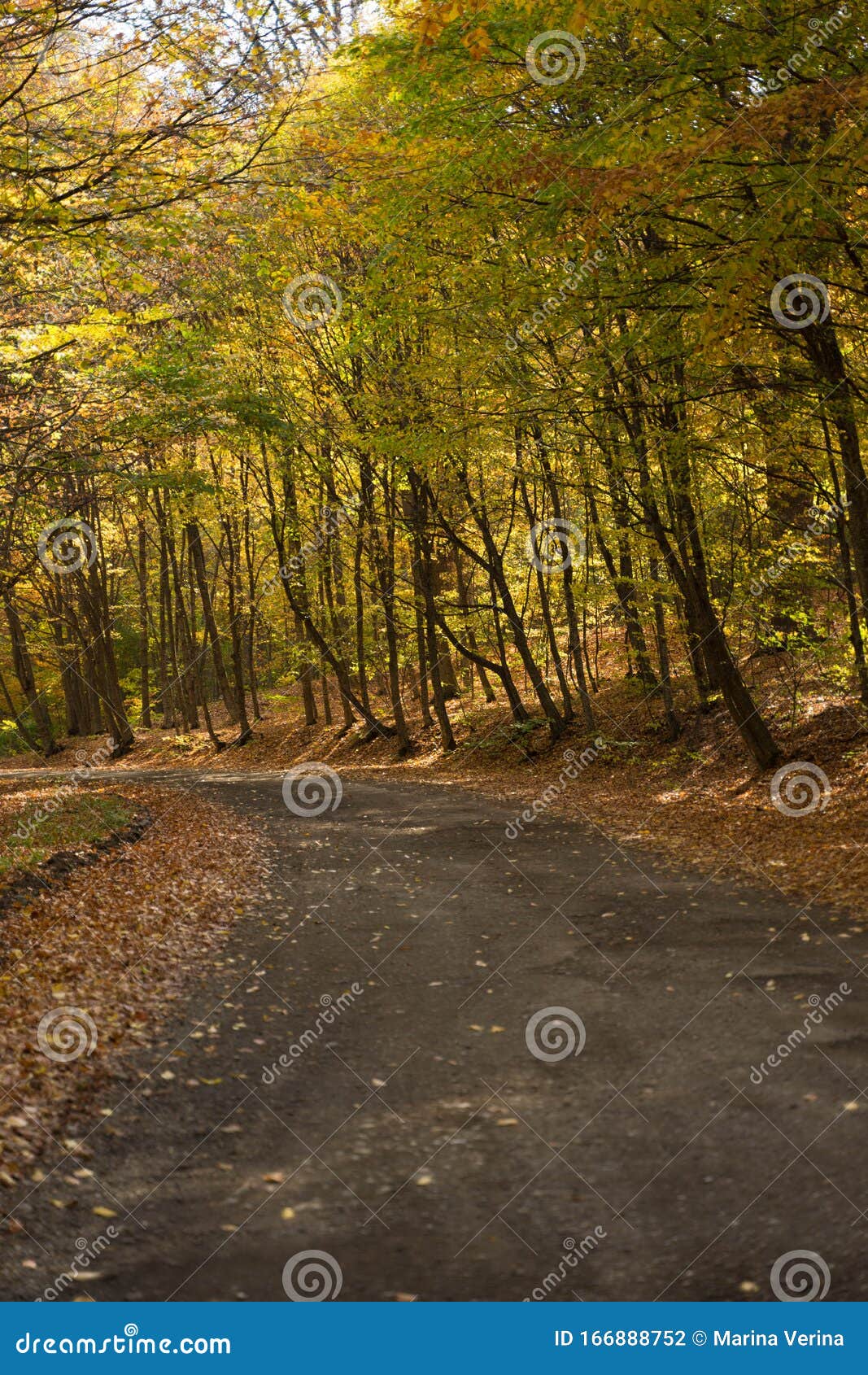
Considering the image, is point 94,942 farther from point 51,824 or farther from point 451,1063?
point 51,824

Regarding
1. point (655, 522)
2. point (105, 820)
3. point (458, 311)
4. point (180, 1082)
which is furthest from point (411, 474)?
point (180, 1082)

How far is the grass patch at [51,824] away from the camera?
462 inches

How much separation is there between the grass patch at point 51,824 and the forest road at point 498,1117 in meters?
3.42

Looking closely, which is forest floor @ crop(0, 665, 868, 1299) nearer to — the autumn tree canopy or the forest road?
the forest road

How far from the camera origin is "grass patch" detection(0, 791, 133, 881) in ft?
38.5

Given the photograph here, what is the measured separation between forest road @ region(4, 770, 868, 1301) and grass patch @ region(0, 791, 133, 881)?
3419mm

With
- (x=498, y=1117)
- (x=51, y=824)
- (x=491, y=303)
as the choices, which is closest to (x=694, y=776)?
(x=491, y=303)

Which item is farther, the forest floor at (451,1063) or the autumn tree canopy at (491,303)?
the autumn tree canopy at (491,303)

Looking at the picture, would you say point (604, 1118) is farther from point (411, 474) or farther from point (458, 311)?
point (411, 474)

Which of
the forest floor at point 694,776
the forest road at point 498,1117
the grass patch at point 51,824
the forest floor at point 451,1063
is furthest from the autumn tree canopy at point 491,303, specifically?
the forest road at point 498,1117

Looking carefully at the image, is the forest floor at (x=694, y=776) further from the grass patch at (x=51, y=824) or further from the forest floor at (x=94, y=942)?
the grass patch at (x=51, y=824)

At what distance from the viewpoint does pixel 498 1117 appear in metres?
5.58

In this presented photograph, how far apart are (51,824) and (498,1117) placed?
10.6m

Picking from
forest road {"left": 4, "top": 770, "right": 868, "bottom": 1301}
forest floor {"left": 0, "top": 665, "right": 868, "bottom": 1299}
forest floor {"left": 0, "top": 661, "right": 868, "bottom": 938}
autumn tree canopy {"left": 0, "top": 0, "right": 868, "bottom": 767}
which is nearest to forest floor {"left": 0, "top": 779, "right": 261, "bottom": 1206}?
forest floor {"left": 0, "top": 665, "right": 868, "bottom": 1299}
